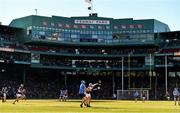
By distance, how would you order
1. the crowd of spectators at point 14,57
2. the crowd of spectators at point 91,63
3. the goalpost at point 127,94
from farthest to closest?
the crowd of spectators at point 91,63 → the crowd of spectators at point 14,57 → the goalpost at point 127,94

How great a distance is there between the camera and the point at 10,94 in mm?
87500

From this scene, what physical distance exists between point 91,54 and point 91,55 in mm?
606

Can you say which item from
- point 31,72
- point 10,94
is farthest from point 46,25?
point 10,94

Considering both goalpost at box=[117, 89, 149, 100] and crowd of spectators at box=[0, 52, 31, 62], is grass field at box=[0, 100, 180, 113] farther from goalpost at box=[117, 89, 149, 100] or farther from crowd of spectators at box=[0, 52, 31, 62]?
crowd of spectators at box=[0, 52, 31, 62]

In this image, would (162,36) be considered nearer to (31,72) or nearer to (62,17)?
(62,17)

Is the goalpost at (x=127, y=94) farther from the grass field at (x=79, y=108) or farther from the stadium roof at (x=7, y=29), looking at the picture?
the grass field at (x=79, y=108)

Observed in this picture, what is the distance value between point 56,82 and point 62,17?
15.2 metres

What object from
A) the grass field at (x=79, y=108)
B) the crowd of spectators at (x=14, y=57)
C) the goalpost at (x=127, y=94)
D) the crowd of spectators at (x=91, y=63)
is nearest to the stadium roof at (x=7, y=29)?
the crowd of spectators at (x=14, y=57)

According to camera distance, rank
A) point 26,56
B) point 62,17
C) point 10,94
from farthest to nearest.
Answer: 1. point 62,17
2. point 26,56
3. point 10,94

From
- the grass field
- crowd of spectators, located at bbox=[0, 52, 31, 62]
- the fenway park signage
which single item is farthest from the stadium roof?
the grass field

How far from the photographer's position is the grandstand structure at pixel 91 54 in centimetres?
10081

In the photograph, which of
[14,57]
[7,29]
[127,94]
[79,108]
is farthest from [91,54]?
[79,108]

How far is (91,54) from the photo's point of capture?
10625 cm

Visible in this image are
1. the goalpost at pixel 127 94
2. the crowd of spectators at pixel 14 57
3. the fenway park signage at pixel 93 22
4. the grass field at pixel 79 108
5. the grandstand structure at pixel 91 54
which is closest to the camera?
the grass field at pixel 79 108
